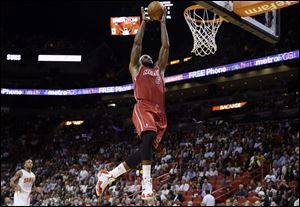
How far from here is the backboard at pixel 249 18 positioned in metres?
6.70

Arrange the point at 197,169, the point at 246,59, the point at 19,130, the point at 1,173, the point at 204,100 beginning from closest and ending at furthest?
the point at 197,169
the point at 246,59
the point at 1,173
the point at 204,100
the point at 19,130

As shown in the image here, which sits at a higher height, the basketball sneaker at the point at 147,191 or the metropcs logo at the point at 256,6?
the metropcs logo at the point at 256,6

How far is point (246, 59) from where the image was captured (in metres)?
23.1

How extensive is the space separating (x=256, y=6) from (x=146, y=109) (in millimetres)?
2603

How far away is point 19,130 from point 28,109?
8.16ft

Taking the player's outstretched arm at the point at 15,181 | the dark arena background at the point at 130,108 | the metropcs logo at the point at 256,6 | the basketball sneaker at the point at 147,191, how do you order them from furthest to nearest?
the dark arena background at the point at 130,108 < the player's outstretched arm at the point at 15,181 < the metropcs logo at the point at 256,6 < the basketball sneaker at the point at 147,191

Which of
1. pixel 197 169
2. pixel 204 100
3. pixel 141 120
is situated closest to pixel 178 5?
pixel 204 100

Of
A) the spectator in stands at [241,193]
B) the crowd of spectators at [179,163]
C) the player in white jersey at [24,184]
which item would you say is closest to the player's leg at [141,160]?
the player in white jersey at [24,184]

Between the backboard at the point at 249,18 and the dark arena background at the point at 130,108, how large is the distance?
18.4 ft

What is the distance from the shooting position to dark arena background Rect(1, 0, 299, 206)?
55.5 ft

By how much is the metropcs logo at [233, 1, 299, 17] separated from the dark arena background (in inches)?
228

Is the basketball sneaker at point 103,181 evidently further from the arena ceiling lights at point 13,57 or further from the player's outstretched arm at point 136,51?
the arena ceiling lights at point 13,57

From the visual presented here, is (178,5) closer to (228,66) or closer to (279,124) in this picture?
(228,66)

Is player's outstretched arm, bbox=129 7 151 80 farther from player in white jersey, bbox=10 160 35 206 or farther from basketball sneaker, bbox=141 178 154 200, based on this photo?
player in white jersey, bbox=10 160 35 206
